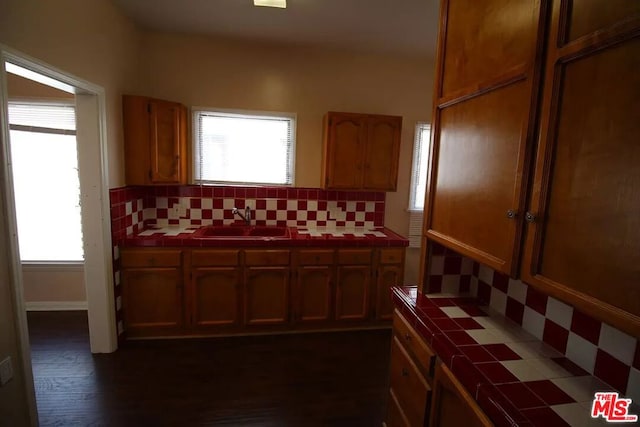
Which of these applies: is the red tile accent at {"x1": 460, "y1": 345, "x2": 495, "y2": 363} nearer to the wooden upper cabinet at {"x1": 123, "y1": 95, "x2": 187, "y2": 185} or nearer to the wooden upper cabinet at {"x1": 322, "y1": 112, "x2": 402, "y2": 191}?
the wooden upper cabinet at {"x1": 322, "y1": 112, "x2": 402, "y2": 191}

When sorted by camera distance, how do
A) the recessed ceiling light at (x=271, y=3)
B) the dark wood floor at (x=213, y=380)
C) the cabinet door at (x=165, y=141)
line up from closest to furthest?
the dark wood floor at (x=213, y=380) → the recessed ceiling light at (x=271, y=3) → the cabinet door at (x=165, y=141)

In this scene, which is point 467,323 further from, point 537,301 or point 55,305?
point 55,305

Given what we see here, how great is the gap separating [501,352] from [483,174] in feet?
2.16

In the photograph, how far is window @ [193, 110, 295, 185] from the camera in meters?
2.93

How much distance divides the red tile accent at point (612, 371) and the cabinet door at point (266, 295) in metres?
2.05

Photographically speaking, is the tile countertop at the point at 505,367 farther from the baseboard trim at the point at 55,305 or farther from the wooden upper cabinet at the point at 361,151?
the baseboard trim at the point at 55,305

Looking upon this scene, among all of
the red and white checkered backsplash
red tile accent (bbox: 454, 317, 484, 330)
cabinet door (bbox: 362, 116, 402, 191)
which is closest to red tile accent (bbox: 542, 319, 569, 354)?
the red and white checkered backsplash

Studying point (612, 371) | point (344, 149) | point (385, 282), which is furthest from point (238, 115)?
point (612, 371)

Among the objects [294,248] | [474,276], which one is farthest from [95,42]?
[474,276]

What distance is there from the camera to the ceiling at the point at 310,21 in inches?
87.1

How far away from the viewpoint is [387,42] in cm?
275

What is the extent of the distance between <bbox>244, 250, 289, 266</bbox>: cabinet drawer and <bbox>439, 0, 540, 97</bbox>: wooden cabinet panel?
1.77 meters

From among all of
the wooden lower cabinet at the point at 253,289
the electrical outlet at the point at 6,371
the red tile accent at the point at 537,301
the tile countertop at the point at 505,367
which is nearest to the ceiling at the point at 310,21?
the wooden lower cabinet at the point at 253,289

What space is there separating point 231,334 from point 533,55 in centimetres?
275
